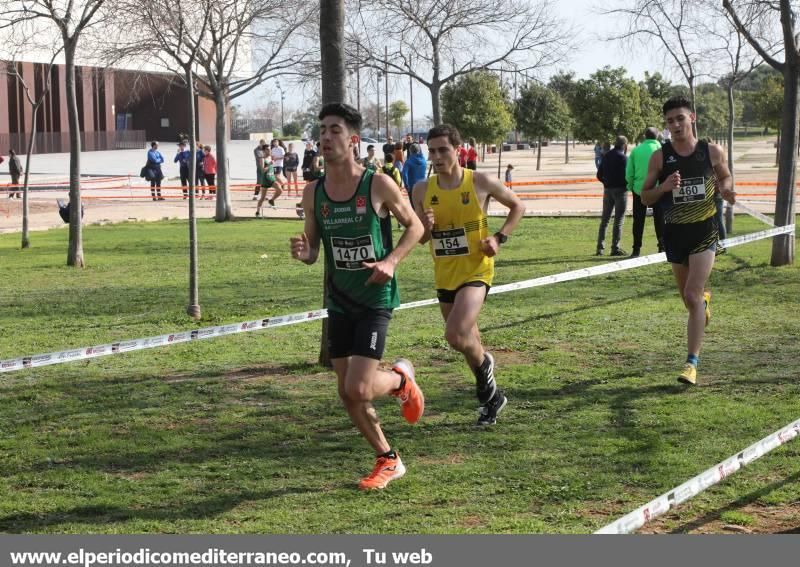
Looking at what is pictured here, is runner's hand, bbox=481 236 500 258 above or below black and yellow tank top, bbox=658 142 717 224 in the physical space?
below

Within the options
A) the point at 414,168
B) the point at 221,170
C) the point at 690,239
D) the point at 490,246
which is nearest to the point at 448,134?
the point at 490,246

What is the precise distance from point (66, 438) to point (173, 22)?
7.34 meters

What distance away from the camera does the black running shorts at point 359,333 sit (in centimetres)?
619

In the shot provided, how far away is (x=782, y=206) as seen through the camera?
15.3 meters

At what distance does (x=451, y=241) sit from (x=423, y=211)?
26cm

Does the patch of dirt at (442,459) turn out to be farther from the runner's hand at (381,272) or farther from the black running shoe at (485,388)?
the runner's hand at (381,272)

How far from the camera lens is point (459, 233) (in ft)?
24.1

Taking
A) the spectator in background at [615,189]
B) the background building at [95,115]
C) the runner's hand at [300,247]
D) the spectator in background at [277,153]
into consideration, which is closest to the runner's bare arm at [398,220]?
the runner's hand at [300,247]

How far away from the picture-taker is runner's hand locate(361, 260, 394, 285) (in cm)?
604

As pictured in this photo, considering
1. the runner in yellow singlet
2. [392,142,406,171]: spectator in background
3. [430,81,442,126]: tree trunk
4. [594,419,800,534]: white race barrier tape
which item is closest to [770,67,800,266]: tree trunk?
the runner in yellow singlet

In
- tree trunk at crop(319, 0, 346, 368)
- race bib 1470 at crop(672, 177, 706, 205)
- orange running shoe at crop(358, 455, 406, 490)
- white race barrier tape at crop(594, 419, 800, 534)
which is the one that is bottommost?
orange running shoe at crop(358, 455, 406, 490)

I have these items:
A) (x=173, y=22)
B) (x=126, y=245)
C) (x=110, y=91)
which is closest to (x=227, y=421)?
(x=173, y=22)

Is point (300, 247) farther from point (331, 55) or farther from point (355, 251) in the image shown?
point (331, 55)

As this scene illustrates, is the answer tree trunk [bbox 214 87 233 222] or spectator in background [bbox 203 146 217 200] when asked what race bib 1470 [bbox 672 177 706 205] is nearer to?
tree trunk [bbox 214 87 233 222]
